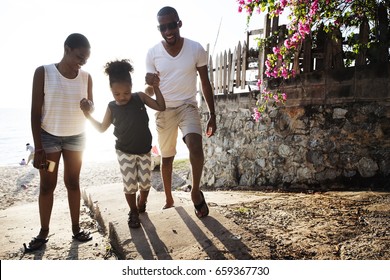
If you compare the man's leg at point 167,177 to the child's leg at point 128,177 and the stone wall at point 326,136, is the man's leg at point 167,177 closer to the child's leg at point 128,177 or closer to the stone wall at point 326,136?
the child's leg at point 128,177

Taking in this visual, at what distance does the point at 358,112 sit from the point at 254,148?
1.71 meters

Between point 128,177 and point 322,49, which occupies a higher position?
point 322,49

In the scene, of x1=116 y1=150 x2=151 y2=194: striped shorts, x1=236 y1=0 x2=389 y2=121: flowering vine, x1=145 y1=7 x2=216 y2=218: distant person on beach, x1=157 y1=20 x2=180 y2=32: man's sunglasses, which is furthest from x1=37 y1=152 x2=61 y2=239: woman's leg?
x1=236 y1=0 x2=389 y2=121: flowering vine

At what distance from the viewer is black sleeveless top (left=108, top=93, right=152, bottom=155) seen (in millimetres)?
2484

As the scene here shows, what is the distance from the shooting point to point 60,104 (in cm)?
243

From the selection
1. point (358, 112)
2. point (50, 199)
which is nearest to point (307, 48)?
point (358, 112)

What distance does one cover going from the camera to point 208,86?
286 centimetres

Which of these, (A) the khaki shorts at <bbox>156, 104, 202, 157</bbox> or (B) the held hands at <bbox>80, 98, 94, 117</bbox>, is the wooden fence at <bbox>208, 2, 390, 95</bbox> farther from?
(B) the held hands at <bbox>80, 98, 94, 117</bbox>

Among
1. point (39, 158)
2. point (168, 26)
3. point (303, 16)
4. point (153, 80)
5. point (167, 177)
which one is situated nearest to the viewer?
point (39, 158)

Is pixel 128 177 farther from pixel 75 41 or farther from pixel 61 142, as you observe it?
pixel 75 41

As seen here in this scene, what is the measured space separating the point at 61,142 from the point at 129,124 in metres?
0.59

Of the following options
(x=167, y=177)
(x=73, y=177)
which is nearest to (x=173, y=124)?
(x=167, y=177)
